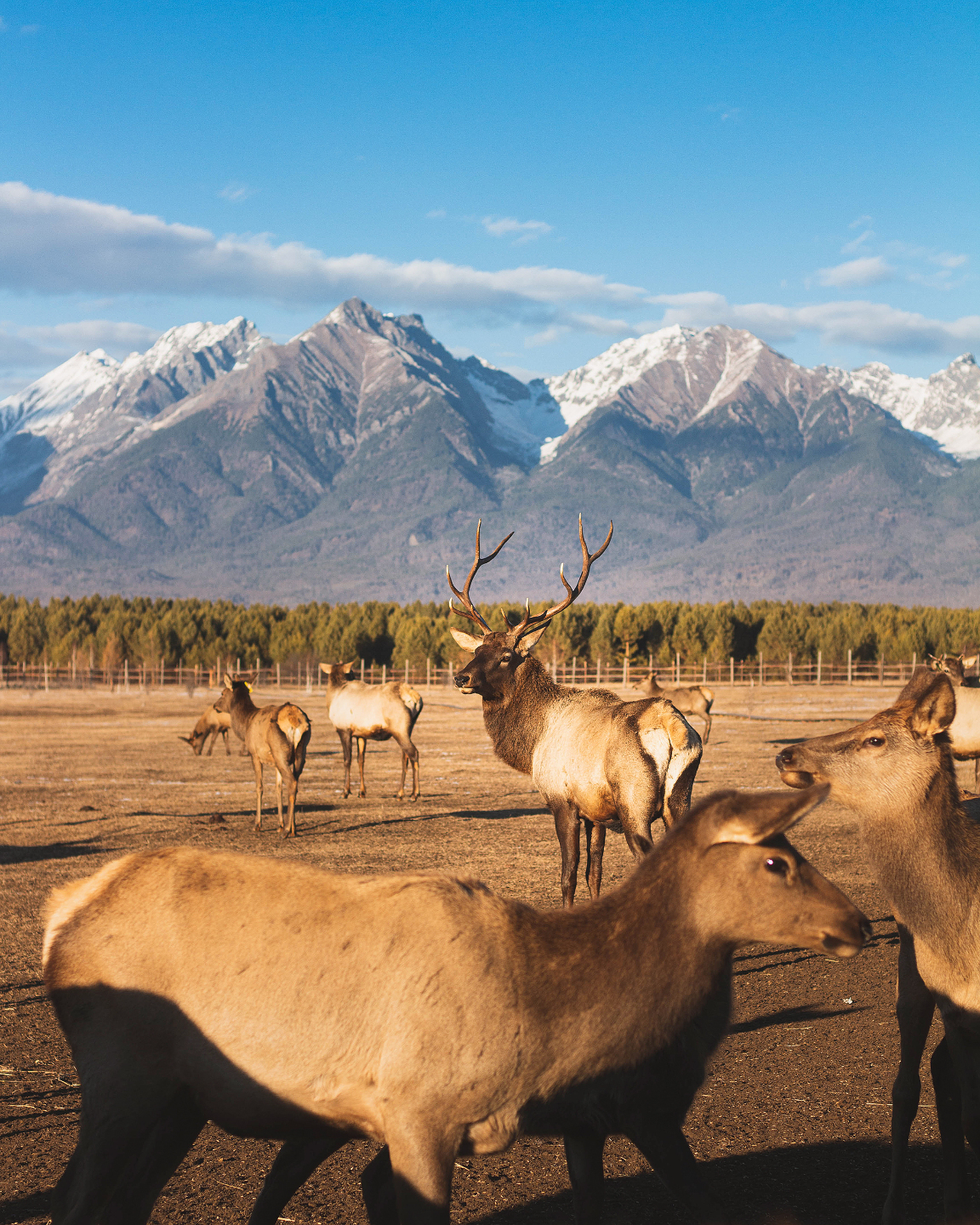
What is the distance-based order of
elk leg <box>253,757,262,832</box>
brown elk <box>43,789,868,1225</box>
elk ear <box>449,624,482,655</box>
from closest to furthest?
brown elk <box>43,789,868,1225</box> → elk ear <box>449,624,482,655</box> → elk leg <box>253,757,262,832</box>

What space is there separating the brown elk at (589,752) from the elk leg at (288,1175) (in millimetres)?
5395

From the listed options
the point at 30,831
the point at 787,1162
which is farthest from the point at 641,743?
the point at 30,831

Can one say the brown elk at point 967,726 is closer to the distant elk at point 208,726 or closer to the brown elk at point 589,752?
the brown elk at point 589,752

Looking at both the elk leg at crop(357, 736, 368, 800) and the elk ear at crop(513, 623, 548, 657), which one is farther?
the elk leg at crop(357, 736, 368, 800)

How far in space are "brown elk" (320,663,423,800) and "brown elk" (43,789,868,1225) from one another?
1690cm

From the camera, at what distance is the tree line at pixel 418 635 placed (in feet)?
292

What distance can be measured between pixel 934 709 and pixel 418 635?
85467mm

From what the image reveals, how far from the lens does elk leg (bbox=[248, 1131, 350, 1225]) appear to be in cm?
418

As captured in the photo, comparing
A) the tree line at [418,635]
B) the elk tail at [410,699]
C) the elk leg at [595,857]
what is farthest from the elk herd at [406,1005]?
the tree line at [418,635]

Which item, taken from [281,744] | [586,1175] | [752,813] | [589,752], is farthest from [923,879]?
[281,744]

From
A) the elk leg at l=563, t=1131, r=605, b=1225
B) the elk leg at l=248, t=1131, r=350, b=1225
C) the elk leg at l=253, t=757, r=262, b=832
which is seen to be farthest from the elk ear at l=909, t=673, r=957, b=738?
the elk leg at l=253, t=757, r=262, b=832

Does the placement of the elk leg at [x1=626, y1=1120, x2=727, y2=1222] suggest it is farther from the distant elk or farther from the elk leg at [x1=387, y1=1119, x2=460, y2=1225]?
the distant elk

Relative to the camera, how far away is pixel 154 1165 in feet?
12.9

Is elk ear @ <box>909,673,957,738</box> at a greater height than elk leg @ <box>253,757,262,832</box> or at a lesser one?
greater
